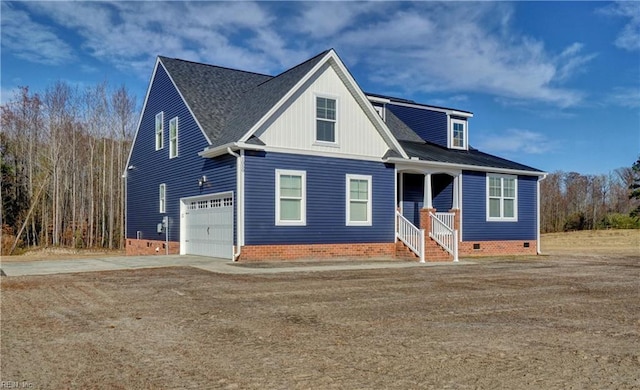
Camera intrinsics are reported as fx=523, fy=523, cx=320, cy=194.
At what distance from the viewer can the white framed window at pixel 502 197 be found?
70.6 feet

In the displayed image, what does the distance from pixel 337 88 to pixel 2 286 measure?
1141 centimetres

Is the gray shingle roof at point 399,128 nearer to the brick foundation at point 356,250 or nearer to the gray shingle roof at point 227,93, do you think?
the brick foundation at point 356,250

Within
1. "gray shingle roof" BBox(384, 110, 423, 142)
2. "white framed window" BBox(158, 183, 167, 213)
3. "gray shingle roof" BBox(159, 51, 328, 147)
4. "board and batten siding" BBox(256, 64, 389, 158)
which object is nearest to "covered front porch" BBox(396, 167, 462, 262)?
"board and batten siding" BBox(256, 64, 389, 158)

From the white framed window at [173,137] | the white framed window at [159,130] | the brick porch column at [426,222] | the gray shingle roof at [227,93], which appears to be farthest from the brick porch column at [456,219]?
the white framed window at [159,130]

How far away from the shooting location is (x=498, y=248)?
21.6 metres

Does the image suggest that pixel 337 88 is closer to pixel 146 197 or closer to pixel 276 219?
pixel 276 219

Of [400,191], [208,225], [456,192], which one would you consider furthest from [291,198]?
[456,192]

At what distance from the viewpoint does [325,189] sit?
17156mm

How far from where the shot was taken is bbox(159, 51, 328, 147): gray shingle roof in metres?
16.7

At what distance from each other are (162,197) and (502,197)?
14055mm

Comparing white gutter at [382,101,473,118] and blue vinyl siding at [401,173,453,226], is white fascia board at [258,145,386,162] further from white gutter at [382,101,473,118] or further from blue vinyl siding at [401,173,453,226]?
white gutter at [382,101,473,118]

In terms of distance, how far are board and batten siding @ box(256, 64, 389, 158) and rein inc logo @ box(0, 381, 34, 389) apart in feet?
40.0

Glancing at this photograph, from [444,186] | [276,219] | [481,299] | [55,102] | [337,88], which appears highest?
[55,102]

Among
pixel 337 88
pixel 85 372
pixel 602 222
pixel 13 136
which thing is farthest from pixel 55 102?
pixel 602 222
